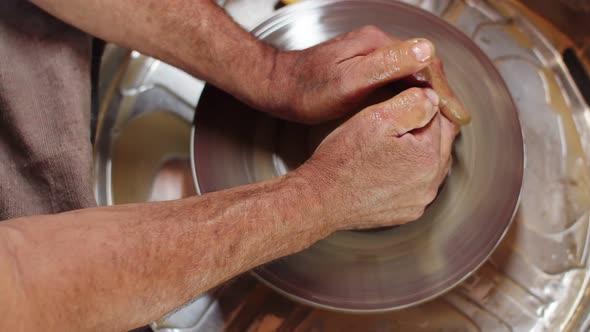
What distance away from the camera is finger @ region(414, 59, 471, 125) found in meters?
1.05

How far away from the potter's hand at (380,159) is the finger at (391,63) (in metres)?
0.05

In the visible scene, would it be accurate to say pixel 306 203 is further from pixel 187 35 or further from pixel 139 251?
pixel 187 35

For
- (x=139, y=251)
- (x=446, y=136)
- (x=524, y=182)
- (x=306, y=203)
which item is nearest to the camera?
(x=139, y=251)

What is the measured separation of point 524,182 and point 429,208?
32cm

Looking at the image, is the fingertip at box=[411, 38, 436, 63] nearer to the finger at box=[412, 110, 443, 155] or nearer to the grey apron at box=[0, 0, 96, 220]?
the finger at box=[412, 110, 443, 155]

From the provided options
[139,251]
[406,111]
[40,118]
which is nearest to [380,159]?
[406,111]

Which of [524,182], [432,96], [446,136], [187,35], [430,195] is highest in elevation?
[187,35]

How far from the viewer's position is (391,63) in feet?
3.25

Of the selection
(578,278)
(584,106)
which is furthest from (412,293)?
(584,106)

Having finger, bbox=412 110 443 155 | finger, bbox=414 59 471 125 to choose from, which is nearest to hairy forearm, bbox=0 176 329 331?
finger, bbox=412 110 443 155

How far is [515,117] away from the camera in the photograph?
3.76 ft

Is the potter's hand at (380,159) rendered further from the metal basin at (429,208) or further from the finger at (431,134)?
the metal basin at (429,208)

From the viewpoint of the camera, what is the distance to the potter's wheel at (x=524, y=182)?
1.16 metres

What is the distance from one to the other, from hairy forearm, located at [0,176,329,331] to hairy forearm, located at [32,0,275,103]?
30cm
